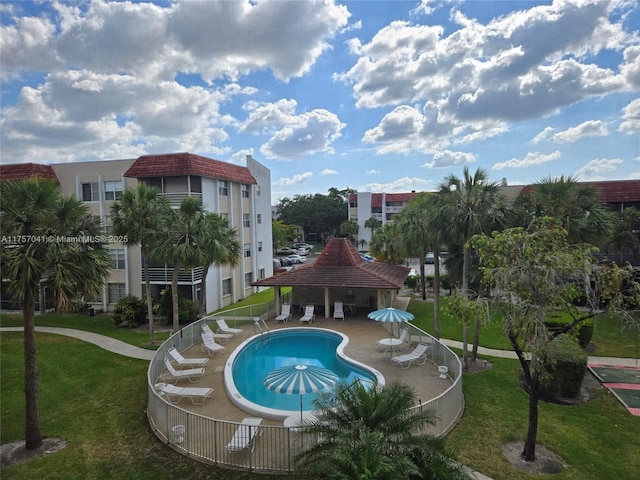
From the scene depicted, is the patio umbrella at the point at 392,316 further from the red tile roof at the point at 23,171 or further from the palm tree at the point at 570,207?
the red tile roof at the point at 23,171

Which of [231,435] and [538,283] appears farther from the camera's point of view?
[231,435]

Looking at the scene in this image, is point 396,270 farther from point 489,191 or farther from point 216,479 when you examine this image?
point 216,479

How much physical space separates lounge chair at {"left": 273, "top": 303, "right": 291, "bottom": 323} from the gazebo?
74 cm

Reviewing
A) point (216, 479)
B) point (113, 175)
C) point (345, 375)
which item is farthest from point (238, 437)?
point (113, 175)

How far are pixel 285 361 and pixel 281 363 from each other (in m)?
0.32

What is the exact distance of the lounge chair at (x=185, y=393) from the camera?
1323 centimetres

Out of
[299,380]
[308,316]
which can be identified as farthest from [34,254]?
[308,316]

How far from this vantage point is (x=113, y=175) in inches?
1174

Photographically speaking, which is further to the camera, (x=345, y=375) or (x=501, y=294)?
(x=345, y=375)

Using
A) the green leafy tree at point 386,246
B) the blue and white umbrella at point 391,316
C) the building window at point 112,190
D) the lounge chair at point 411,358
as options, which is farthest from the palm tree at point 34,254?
the green leafy tree at point 386,246

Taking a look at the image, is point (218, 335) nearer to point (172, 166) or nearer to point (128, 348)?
point (128, 348)

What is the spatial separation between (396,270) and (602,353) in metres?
13.4

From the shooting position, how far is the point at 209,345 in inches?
735

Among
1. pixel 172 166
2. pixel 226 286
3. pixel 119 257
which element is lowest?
pixel 226 286
